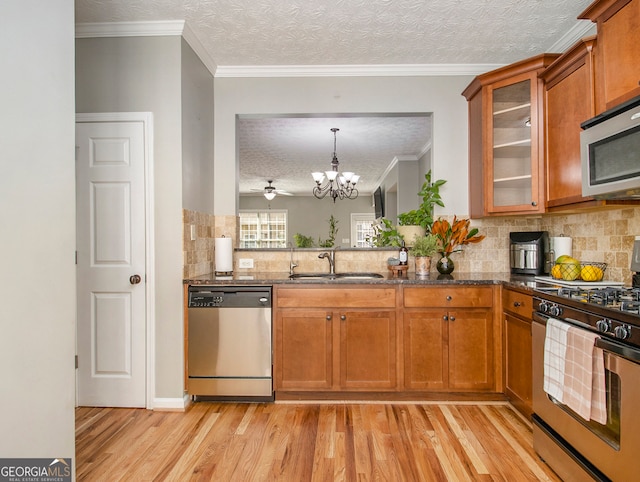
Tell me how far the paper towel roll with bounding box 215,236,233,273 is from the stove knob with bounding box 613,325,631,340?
2539 mm

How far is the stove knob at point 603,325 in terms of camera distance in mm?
1657

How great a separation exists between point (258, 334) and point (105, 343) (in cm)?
107

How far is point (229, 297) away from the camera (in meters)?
2.91

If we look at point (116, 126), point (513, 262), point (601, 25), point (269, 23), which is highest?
point (269, 23)

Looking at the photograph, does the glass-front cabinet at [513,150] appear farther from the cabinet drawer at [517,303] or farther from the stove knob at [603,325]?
the stove knob at [603,325]

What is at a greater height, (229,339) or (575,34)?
(575,34)

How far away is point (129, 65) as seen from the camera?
291 cm

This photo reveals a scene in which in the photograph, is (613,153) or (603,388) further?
(613,153)

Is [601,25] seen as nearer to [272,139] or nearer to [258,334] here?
[258,334]

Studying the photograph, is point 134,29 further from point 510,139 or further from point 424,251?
point 510,139

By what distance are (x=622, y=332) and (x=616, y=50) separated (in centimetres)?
141

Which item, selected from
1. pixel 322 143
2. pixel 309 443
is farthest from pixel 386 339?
pixel 322 143

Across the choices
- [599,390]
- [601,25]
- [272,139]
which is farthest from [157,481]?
[272,139]

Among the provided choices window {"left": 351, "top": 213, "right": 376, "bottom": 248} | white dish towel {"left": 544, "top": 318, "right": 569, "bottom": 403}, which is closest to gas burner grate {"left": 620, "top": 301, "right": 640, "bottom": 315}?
white dish towel {"left": 544, "top": 318, "right": 569, "bottom": 403}
